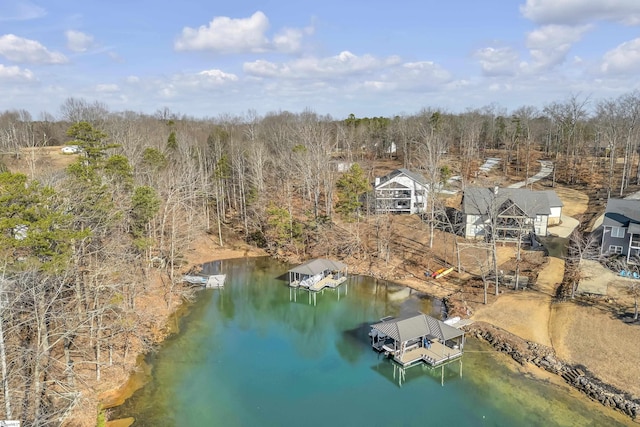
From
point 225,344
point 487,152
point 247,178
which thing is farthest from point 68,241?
point 487,152

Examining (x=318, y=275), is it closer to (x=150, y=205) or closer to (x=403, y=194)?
(x=150, y=205)

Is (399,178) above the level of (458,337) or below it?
above

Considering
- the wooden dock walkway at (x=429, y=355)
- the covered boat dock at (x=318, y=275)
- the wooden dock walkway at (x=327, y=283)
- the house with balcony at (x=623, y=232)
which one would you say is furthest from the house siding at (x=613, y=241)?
the wooden dock walkway at (x=327, y=283)

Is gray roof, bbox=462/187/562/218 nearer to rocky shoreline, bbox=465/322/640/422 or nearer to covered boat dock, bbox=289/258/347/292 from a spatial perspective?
covered boat dock, bbox=289/258/347/292

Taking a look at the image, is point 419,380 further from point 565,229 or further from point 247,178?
point 247,178

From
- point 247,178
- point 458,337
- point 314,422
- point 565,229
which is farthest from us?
point 247,178

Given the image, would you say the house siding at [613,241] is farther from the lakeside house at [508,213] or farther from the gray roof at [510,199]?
the gray roof at [510,199]

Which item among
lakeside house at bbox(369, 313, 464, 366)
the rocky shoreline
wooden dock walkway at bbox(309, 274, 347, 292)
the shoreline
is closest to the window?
the rocky shoreline
